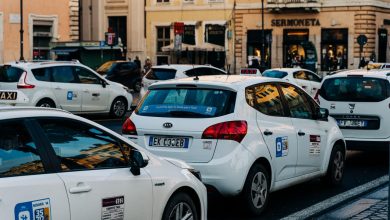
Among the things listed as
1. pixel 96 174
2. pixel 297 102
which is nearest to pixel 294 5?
pixel 297 102

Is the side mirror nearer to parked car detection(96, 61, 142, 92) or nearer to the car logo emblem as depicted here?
the car logo emblem

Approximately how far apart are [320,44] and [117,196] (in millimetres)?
50701

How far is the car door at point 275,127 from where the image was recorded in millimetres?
9406

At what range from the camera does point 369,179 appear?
12078 mm

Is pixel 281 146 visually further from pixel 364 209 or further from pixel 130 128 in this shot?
pixel 130 128

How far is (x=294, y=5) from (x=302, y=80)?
2724cm

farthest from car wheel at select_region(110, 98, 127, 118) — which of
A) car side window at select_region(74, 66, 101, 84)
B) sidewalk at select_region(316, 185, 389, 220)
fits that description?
sidewalk at select_region(316, 185, 389, 220)

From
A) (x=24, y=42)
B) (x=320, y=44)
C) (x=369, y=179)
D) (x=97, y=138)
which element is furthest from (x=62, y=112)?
(x=320, y=44)

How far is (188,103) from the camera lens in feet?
30.6

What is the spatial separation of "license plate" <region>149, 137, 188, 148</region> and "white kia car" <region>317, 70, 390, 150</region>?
17.3ft

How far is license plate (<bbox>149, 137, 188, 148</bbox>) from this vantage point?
9.04 meters

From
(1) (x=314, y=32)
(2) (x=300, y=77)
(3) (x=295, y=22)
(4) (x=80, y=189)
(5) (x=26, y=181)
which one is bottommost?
(4) (x=80, y=189)

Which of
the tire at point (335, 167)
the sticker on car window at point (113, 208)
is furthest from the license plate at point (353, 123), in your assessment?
the sticker on car window at point (113, 208)

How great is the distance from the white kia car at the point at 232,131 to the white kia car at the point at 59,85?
36.7ft
